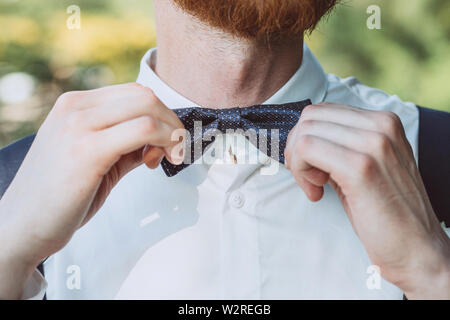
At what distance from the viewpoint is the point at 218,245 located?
1124 mm

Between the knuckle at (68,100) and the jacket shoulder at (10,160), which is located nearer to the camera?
the knuckle at (68,100)

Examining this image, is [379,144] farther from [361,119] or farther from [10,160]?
[10,160]

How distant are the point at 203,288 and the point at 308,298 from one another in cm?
21

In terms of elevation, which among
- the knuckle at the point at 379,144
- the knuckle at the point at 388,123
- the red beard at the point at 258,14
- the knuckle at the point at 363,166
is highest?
the red beard at the point at 258,14

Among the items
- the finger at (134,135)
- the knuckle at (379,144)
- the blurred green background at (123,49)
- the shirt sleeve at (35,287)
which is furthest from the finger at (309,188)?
the blurred green background at (123,49)

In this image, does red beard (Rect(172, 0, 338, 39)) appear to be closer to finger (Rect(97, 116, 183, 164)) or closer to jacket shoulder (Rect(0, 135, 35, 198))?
finger (Rect(97, 116, 183, 164))

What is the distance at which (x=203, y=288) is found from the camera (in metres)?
1.10

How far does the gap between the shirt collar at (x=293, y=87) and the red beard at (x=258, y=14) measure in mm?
142

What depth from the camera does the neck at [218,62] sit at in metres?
1.19

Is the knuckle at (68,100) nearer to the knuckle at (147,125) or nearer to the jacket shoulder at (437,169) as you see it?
the knuckle at (147,125)

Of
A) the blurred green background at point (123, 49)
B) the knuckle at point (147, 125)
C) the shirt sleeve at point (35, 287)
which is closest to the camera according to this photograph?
the knuckle at point (147, 125)

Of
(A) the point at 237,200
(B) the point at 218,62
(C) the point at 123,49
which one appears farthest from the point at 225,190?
(C) the point at 123,49
